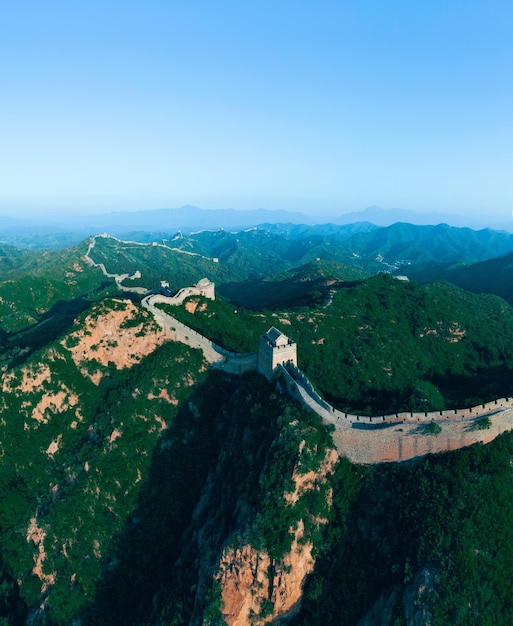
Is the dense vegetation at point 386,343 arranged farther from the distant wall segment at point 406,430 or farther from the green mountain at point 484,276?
the green mountain at point 484,276

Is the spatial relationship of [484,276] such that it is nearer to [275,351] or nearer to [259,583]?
[275,351]

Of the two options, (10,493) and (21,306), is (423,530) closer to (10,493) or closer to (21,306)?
(10,493)

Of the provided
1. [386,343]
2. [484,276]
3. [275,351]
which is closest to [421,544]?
[275,351]

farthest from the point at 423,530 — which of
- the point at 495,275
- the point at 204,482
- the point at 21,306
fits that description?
the point at 495,275

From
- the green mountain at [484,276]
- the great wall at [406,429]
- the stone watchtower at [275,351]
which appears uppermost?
the stone watchtower at [275,351]

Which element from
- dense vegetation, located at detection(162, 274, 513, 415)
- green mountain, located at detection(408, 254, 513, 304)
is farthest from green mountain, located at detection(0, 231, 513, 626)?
green mountain, located at detection(408, 254, 513, 304)

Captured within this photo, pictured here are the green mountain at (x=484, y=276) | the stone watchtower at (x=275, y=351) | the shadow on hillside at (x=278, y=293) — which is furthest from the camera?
the green mountain at (x=484, y=276)

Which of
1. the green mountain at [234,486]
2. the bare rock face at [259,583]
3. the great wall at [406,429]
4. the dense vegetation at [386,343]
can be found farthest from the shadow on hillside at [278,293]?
the bare rock face at [259,583]
